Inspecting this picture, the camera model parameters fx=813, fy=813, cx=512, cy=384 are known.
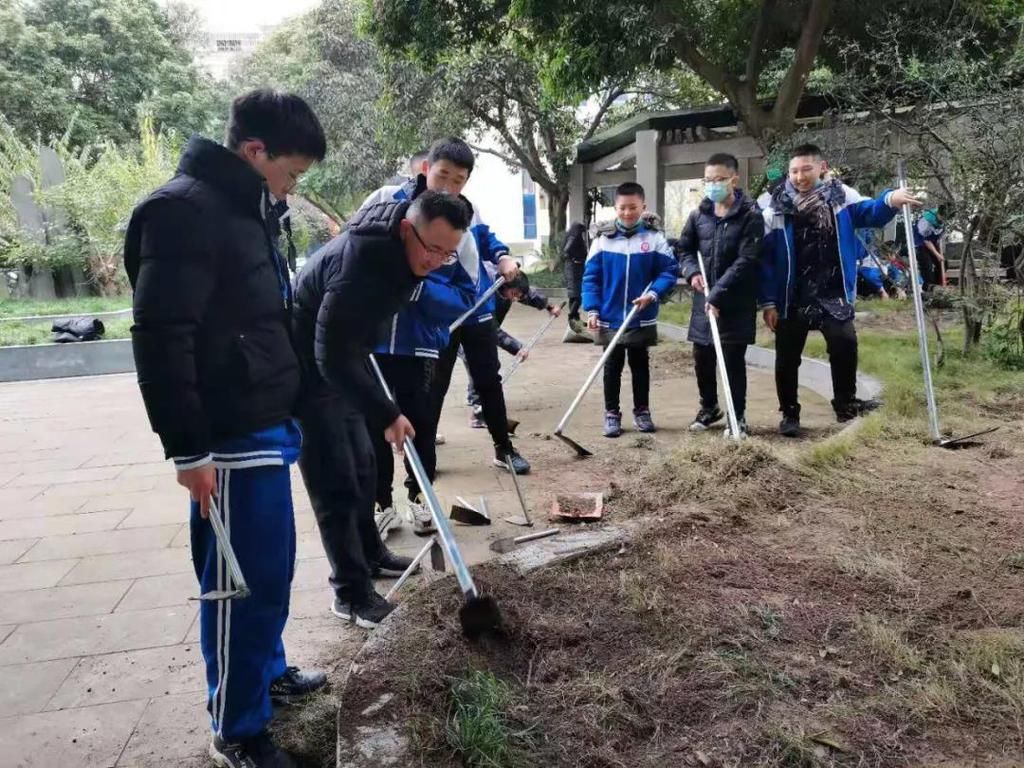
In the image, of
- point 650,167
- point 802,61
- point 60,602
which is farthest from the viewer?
point 650,167

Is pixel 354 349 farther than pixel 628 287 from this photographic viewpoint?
No

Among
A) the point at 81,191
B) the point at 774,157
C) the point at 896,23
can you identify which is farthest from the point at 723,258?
the point at 81,191

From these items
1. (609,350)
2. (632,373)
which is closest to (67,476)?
(609,350)

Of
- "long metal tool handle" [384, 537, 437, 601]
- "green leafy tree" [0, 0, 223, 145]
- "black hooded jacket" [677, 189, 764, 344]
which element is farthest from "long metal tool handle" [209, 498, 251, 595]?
"green leafy tree" [0, 0, 223, 145]

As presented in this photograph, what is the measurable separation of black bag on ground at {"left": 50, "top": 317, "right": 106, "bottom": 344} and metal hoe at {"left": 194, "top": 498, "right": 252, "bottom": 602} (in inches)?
391

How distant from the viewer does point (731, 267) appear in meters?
5.06

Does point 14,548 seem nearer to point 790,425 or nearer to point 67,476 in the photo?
point 67,476

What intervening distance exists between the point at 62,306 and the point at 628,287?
13640mm

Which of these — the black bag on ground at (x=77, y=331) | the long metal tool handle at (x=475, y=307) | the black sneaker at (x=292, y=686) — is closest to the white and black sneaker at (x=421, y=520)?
the long metal tool handle at (x=475, y=307)

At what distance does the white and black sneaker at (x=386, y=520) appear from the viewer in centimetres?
393

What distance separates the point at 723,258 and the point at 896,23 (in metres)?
4.99

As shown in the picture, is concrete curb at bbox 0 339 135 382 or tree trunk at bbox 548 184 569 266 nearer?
concrete curb at bbox 0 339 135 382

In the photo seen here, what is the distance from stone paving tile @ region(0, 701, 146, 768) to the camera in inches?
91.8

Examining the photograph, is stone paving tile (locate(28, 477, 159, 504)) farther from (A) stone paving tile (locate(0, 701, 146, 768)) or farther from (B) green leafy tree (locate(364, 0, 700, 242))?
(B) green leafy tree (locate(364, 0, 700, 242))
